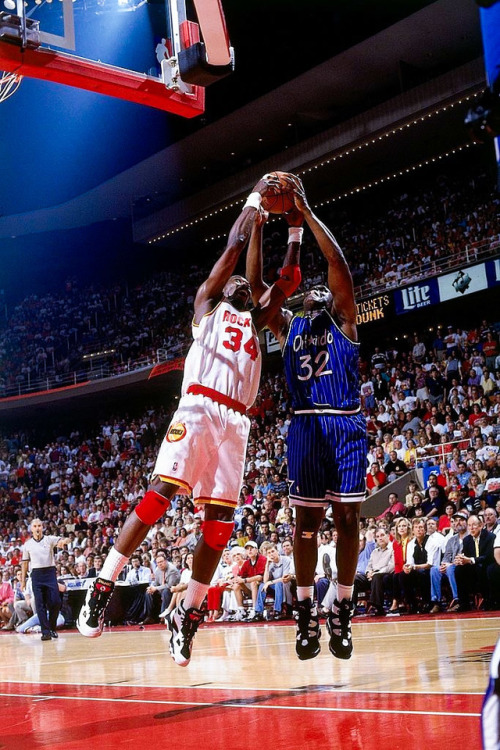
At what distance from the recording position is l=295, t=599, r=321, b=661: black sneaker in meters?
4.92

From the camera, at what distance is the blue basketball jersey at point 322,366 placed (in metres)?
5.01

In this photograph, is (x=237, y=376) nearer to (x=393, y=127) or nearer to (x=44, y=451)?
(x=393, y=127)

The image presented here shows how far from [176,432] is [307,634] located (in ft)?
4.82

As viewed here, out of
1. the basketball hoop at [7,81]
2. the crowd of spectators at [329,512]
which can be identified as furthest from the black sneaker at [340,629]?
the basketball hoop at [7,81]

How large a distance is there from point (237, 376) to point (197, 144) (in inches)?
850

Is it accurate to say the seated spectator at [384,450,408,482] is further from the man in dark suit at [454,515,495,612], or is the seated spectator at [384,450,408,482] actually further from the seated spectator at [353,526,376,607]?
the man in dark suit at [454,515,495,612]

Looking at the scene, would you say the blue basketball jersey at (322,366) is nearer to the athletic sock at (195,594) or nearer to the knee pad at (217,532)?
the knee pad at (217,532)

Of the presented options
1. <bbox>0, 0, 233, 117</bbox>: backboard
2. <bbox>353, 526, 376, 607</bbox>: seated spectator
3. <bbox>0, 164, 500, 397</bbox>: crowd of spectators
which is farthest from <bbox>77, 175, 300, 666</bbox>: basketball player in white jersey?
<bbox>0, 164, 500, 397</bbox>: crowd of spectators

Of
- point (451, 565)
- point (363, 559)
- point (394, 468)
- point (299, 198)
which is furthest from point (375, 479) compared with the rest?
point (299, 198)

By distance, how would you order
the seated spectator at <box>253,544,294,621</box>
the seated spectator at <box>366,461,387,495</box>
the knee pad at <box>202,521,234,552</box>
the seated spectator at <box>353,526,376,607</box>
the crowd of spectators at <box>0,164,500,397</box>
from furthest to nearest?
1. the crowd of spectators at <box>0,164,500,397</box>
2. the seated spectator at <box>366,461,387,495</box>
3. the seated spectator at <box>253,544,294,621</box>
4. the seated spectator at <box>353,526,376,607</box>
5. the knee pad at <box>202,521,234,552</box>

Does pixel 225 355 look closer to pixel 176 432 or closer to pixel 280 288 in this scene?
pixel 176 432

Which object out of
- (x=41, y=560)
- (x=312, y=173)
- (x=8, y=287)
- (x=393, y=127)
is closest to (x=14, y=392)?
(x=8, y=287)

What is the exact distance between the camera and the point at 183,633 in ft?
15.3

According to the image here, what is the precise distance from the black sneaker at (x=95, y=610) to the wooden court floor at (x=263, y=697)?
443 millimetres
